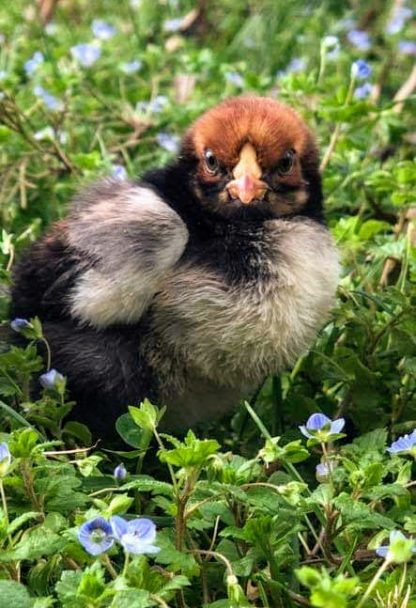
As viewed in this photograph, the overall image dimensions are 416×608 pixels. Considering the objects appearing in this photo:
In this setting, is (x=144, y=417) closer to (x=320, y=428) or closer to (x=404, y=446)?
(x=320, y=428)

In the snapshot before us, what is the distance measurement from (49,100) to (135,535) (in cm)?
210

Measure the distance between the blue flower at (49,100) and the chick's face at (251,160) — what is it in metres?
1.12

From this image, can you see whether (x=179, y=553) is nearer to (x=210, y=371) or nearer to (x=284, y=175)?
(x=210, y=371)

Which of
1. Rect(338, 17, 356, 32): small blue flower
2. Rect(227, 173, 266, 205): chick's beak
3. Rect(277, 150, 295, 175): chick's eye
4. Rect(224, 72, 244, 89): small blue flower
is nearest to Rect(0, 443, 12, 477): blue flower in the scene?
Rect(227, 173, 266, 205): chick's beak

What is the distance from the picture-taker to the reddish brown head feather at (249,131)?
2.21 metres

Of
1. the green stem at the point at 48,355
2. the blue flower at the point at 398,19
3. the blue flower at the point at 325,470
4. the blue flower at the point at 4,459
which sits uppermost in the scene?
the blue flower at the point at 398,19

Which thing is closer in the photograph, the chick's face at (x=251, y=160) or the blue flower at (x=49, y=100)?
the chick's face at (x=251, y=160)

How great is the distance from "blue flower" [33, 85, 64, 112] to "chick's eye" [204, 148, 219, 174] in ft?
3.85

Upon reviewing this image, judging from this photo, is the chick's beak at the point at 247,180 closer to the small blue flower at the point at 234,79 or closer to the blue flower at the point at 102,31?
the small blue flower at the point at 234,79

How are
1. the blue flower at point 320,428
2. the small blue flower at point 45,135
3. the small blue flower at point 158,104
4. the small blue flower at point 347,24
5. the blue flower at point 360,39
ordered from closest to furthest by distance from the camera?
the blue flower at point 320,428 → the small blue flower at point 45,135 → the small blue flower at point 158,104 → the blue flower at point 360,39 → the small blue flower at point 347,24

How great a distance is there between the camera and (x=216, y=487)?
1646 millimetres

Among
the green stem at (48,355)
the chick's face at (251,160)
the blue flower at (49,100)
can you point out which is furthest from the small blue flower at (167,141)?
the green stem at (48,355)

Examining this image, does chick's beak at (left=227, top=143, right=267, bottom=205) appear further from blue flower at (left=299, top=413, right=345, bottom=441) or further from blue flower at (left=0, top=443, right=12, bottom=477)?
blue flower at (left=0, top=443, right=12, bottom=477)

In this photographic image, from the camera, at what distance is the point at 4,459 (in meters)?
1.63
